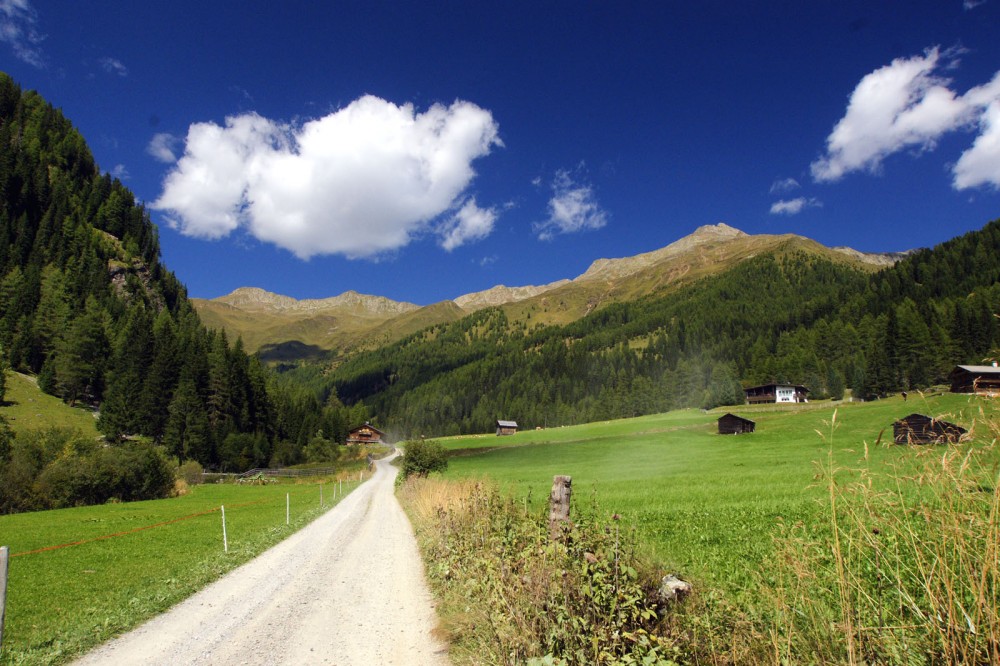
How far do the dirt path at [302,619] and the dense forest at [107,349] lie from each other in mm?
44255

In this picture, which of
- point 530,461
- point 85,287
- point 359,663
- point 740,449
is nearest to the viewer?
point 359,663

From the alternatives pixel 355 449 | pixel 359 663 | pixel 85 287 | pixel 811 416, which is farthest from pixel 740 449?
pixel 85 287

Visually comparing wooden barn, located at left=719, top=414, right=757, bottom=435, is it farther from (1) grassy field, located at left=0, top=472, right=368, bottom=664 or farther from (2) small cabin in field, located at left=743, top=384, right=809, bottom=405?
A: (1) grassy field, located at left=0, top=472, right=368, bottom=664

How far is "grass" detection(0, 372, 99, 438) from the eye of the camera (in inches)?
2817

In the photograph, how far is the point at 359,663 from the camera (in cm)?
800

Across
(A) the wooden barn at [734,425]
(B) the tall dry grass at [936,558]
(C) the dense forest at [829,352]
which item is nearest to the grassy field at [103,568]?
(B) the tall dry grass at [936,558]

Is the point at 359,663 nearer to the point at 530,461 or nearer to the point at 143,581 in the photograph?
the point at 143,581

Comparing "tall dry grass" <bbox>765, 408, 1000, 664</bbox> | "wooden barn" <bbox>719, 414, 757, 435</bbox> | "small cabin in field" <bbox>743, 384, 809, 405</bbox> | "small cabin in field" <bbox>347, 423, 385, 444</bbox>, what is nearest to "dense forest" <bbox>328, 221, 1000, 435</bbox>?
"small cabin in field" <bbox>743, 384, 809, 405</bbox>

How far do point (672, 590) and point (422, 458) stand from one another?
129ft

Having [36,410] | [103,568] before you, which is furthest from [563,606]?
[36,410]

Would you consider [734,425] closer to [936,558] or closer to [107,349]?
[936,558]

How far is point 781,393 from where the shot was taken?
13050cm

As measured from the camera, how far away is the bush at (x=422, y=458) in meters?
43.6

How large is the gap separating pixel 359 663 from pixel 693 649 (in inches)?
221
